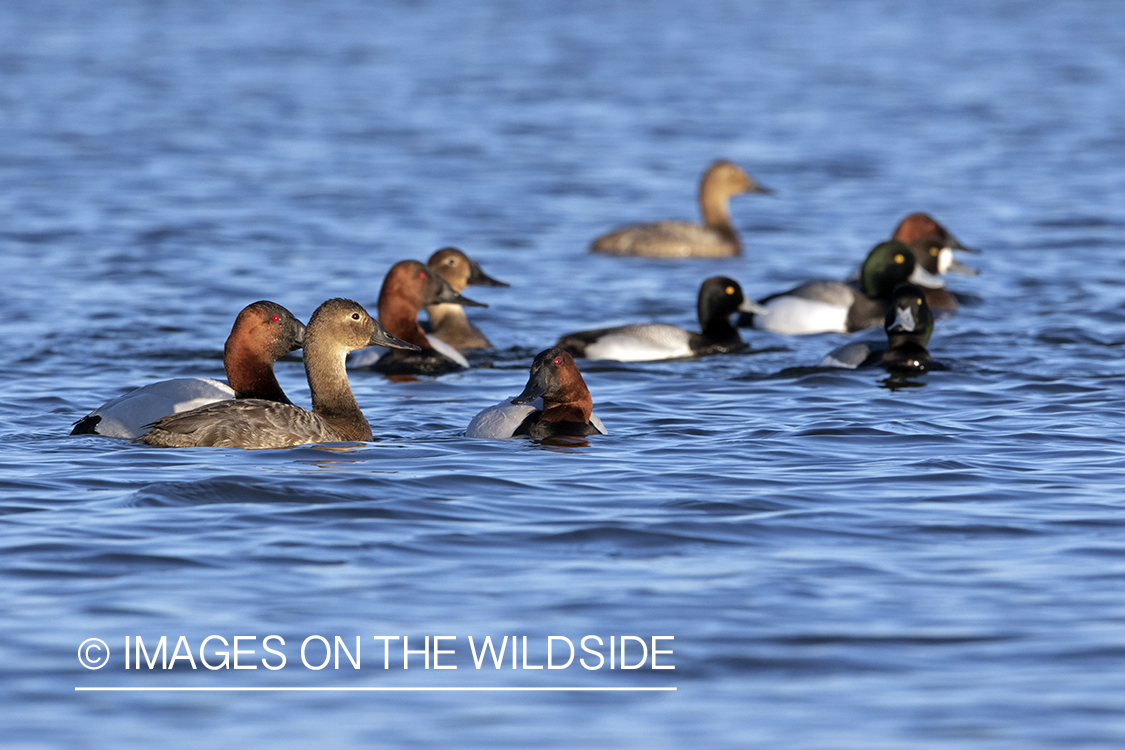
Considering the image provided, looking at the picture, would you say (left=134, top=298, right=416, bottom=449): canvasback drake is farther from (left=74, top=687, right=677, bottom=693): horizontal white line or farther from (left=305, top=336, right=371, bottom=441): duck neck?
(left=74, top=687, right=677, bottom=693): horizontal white line

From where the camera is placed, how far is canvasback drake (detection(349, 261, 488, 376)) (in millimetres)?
12781

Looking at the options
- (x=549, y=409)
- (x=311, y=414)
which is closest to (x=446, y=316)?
(x=549, y=409)

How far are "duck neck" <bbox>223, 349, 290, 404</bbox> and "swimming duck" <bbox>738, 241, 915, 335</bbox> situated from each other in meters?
6.25

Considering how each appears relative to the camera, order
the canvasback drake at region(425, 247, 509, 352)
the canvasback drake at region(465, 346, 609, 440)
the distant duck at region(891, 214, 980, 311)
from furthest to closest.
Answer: the distant duck at region(891, 214, 980, 311), the canvasback drake at region(425, 247, 509, 352), the canvasback drake at region(465, 346, 609, 440)

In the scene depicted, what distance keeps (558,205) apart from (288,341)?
523 inches

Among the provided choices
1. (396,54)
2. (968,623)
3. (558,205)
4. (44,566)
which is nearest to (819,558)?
(968,623)

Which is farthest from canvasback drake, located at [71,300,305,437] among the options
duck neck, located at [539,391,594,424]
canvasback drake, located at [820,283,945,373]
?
canvasback drake, located at [820,283,945,373]

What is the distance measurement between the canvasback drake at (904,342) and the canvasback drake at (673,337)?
1.42 meters

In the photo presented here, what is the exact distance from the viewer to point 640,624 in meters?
6.25

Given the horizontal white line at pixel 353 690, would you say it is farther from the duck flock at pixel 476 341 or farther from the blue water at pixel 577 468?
the duck flock at pixel 476 341

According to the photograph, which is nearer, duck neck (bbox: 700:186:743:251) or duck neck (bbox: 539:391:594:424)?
duck neck (bbox: 539:391:594:424)

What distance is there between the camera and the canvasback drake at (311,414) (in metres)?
9.07

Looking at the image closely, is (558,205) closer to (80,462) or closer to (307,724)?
(80,462)

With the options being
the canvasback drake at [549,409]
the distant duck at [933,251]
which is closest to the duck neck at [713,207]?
the distant duck at [933,251]
